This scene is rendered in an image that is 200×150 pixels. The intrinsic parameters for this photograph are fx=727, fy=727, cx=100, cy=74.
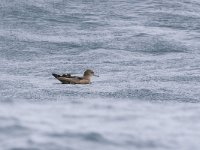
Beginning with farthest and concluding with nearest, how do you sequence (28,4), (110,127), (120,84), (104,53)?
(28,4)
(104,53)
(120,84)
(110,127)

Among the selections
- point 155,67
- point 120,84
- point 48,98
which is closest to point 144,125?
point 48,98

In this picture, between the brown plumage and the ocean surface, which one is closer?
the ocean surface

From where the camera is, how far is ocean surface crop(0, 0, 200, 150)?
7352 millimetres

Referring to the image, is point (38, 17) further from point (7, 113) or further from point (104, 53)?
point (7, 113)

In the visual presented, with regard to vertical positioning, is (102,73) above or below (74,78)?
above

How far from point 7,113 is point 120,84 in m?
8.89

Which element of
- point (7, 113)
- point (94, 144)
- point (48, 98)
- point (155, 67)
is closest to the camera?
point (94, 144)

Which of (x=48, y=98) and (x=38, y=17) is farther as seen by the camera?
(x=38, y=17)

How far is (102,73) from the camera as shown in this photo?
19.1m

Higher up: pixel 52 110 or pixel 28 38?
pixel 28 38

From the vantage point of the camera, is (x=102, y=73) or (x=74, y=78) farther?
A: (x=102, y=73)

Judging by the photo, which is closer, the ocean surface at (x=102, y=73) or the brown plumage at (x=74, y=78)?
the ocean surface at (x=102, y=73)

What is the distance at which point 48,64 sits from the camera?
20.6 m

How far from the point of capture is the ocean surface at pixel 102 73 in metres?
7.35
